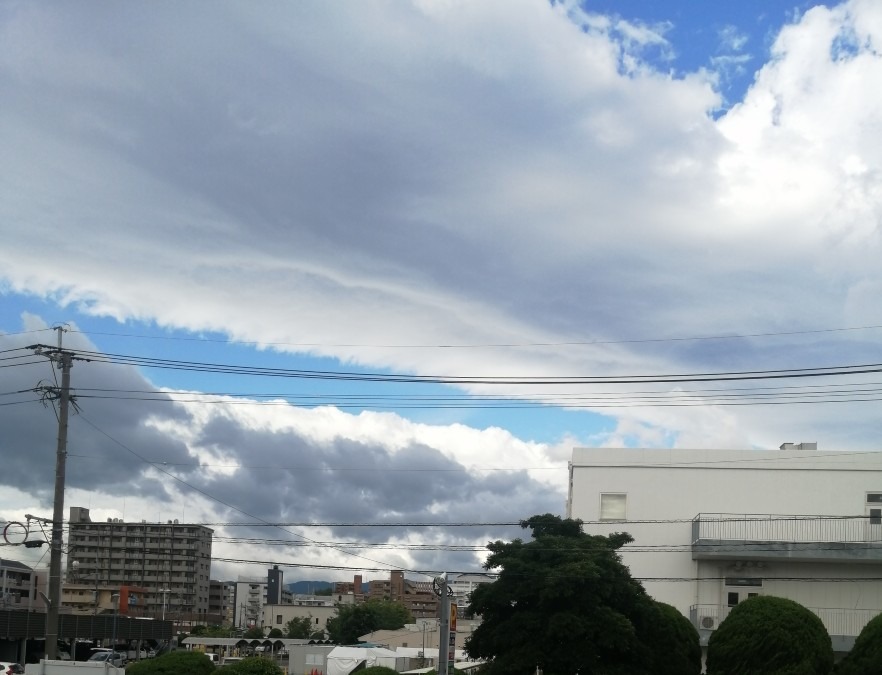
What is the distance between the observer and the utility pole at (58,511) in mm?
34344

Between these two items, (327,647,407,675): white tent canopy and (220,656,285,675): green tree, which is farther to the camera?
(327,647,407,675): white tent canopy

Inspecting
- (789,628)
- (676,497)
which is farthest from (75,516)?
(789,628)

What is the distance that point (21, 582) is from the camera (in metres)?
128

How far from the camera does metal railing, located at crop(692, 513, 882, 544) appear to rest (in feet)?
148

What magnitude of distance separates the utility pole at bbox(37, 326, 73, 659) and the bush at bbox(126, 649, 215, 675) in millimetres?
5722

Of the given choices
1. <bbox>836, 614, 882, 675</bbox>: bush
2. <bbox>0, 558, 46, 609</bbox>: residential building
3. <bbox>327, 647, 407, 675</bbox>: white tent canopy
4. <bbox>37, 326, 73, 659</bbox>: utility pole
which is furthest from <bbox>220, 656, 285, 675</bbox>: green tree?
<bbox>0, 558, 46, 609</bbox>: residential building

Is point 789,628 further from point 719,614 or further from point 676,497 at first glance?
point 676,497

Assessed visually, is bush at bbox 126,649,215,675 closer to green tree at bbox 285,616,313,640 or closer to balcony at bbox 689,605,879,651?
balcony at bbox 689,605,879,651

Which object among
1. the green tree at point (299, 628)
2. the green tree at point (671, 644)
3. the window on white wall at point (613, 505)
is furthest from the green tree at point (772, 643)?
the green tree at point (299, 628)

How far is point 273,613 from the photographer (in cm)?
18900

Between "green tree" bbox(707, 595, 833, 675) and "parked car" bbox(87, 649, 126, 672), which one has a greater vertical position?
"green tree" bbox(707, 595, 833, 675)

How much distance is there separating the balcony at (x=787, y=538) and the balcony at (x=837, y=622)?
2.23 meters

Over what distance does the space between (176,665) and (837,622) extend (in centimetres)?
2863

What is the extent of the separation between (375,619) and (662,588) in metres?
90.1
